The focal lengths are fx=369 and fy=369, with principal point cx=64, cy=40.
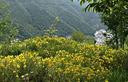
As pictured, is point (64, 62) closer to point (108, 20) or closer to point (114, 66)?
point (114, 66)

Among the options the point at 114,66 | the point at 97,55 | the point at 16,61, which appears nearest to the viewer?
the point at 16,61

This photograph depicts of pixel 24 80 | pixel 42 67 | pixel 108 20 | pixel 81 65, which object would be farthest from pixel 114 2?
pixel 108 20

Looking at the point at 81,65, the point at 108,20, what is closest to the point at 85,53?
the point at 81,65

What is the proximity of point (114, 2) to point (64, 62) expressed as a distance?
205 cm

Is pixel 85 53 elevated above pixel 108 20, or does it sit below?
above

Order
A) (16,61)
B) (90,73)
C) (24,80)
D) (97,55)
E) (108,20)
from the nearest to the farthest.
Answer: (24,80)
(90,73)
(16,61)
(97,55)
(108,20)

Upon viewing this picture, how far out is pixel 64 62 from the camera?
9.79 meters

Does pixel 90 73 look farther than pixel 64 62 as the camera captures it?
No

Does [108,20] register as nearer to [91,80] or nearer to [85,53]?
[85,53]

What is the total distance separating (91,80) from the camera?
820 cm

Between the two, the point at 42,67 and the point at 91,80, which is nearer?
the point at 91,80

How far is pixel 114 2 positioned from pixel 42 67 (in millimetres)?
2583

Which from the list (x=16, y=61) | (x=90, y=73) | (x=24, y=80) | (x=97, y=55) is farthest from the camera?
(x=97, y=55)

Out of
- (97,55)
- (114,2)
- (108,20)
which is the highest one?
(114,2)
